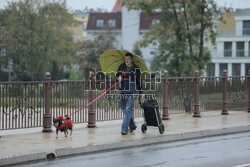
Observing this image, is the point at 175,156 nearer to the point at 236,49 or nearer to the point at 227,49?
the point at 236,49

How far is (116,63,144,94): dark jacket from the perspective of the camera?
12.5 metres

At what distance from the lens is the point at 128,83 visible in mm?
12555

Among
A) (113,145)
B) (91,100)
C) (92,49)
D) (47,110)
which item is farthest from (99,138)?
(92,49)

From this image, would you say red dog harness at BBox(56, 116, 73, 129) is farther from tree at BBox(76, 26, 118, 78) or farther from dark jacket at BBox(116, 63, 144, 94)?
tree at BBox(76, 26, 118, 78)

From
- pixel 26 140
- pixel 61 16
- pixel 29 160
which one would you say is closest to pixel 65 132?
pixel 26 140

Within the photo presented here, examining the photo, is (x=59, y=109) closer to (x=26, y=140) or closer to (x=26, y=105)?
(x=26, y=105)

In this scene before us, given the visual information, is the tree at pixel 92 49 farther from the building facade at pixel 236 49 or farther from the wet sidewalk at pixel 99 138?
the wet sidewalk at pixel 99 138

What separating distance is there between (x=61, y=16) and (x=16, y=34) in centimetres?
1114

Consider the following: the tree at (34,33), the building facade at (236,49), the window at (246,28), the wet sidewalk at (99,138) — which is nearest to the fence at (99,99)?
the wet sidewalk at (99,138)

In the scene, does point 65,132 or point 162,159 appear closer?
point 162,159

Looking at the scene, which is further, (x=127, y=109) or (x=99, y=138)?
(x=127, y=109)

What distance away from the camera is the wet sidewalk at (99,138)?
1002cm

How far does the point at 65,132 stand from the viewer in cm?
1202

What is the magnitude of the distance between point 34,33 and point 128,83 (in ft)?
145
